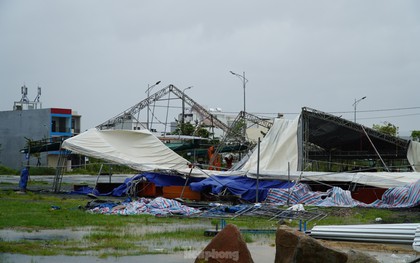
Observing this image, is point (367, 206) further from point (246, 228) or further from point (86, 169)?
point (86, 169)

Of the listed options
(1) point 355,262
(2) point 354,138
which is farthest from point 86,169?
(1) point 355,262

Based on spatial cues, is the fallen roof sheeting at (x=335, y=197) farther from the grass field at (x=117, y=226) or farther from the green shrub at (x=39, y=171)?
the green shrub at (x=39, y=171)

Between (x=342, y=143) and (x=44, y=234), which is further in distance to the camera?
(x=342, y=143)

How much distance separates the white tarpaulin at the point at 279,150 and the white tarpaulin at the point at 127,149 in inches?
176

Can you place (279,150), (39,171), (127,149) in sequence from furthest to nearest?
1. (39,171)
2. (127,149)
3. (279,150)

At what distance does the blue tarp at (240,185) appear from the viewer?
26.1m

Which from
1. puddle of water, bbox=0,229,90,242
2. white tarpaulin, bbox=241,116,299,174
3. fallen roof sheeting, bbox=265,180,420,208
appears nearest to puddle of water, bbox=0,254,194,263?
puddle of water, bbox=0,229,90,242

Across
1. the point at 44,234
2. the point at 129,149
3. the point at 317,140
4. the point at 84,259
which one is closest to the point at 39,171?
the point at 129,149

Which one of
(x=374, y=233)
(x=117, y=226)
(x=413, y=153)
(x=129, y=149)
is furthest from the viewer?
(x=413, y=153)

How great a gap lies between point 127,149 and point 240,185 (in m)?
9.36

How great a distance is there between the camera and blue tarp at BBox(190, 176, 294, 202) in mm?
26094

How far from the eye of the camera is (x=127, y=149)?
33.8 metres

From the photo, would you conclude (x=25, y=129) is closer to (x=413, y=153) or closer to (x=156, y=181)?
(x=156, y=181)

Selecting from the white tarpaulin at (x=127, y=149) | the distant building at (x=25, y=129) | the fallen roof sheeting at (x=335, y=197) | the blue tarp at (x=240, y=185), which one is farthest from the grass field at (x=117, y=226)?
the distant building at (x=25, y=129)
